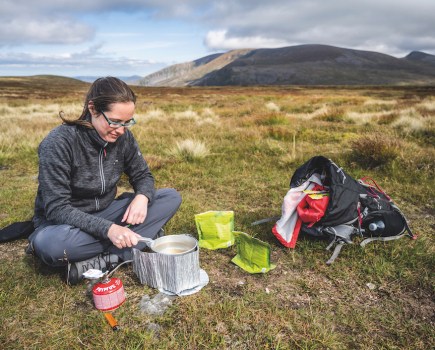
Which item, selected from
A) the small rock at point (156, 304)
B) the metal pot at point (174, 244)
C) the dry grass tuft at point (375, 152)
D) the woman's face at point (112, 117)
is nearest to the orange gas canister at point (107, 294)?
the small rock at point (156, 304)

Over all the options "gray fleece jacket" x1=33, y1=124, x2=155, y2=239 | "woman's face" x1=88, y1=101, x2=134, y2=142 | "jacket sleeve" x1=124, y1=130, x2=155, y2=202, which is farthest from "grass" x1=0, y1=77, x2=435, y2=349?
"woman's face" x1=88, y1=101, x2=134, y2=142

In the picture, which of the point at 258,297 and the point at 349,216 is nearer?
the point at 258,297

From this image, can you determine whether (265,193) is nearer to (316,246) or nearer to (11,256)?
(316,246)

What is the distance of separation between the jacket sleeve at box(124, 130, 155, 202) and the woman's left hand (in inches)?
6.3

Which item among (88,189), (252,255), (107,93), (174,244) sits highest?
(107,93)

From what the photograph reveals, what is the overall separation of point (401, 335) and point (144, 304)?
69.1 inches

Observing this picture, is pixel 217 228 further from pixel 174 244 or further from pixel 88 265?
pixel 88 265

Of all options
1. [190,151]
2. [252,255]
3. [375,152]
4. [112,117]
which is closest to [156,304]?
[252,255]

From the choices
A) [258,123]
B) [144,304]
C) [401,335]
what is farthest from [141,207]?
[258,123]

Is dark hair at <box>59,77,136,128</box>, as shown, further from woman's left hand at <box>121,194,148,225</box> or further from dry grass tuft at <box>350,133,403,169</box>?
dry grass tuft at <box>350,133,403,169</box>

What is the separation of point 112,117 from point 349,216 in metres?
2.27

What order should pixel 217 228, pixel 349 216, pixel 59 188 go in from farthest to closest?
pixel 217 228, pixel 349 216, pixel 59 188

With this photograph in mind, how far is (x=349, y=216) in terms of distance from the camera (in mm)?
3076

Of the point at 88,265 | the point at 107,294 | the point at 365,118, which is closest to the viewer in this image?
the point at 107,294
